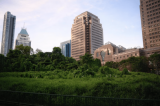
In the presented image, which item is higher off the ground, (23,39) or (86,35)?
(23,39)

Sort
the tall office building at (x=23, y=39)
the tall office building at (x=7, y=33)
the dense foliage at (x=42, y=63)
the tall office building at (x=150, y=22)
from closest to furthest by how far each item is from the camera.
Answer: the dense foliage at (x=42, y=63) → the tall office building at (x=150, y=22) → the tall office building at (x=7, y=33) → the tall office building at (x=23, y=39)

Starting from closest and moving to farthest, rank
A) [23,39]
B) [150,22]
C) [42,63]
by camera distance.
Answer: [42,63]
[150,22]
[23,39]

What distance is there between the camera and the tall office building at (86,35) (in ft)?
392

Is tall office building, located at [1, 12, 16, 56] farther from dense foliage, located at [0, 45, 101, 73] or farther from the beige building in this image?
the beige building

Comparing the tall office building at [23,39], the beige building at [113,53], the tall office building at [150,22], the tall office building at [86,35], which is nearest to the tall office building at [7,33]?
the tall office building at [23,39]

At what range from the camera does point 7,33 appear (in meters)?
166

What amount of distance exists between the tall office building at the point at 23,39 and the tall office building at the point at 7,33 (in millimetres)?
12256

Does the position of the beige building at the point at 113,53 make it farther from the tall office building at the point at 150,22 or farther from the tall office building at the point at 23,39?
the tall office building at the point at 23,39

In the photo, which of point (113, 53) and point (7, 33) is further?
point (7, 33)

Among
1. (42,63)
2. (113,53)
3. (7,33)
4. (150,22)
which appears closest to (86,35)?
(113,53)

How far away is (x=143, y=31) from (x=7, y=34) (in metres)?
171

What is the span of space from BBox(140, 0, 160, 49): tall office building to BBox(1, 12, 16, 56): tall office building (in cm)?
16573

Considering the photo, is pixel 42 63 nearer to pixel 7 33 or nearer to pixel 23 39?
pixel 7 33

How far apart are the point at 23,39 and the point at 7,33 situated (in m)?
25.0
